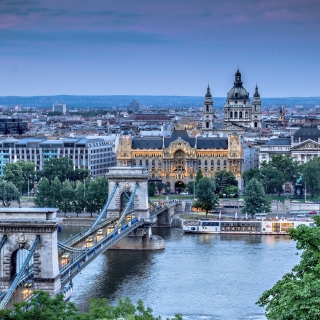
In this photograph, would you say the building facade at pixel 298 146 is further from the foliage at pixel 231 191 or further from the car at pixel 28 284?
the car at pixel 28 284

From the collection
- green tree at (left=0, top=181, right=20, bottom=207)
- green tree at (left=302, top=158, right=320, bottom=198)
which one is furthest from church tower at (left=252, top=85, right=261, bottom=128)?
green tree at (left=0, top=181, right=20, bottom=207)

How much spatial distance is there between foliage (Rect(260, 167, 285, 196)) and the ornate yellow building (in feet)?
22.1

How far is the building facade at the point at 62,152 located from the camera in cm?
8725

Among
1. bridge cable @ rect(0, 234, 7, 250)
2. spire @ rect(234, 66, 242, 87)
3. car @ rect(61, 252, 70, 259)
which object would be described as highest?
spire @ rect(234, 66, 242, 87)

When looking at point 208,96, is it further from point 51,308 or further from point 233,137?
point 51,308

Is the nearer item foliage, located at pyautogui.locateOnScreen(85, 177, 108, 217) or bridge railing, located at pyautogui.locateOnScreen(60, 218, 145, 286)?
bridge railing, located at pyautogui.locateOnScreen(60, 218, 145, 286)

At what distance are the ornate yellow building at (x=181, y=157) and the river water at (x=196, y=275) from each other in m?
26.8

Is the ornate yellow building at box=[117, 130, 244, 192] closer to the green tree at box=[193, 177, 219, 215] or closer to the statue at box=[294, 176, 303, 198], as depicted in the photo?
the statue at box=[294, 176, 303, 198]

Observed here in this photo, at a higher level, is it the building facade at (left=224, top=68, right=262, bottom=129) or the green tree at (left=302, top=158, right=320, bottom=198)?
the building facade at (left=224, top=68, right=262, bottom=129)

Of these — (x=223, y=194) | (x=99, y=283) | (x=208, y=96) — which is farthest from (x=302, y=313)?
(x=208, y=96)

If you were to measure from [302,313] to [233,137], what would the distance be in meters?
61.8

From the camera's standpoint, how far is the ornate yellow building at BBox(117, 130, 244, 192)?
8356cm

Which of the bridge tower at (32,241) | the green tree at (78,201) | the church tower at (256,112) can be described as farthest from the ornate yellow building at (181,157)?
the bridge tower at (32,241)

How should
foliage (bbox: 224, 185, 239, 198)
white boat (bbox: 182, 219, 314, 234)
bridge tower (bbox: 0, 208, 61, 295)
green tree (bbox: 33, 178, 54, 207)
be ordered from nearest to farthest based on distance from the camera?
bridge tower (bbox: 0, 208, 61, 295) < white boat (bbox: 182, 219, 314, 234) < green tree (bbox: 33, 178, 54, 207) < foliage (bbox: 224, 185, 239, 198)
